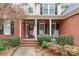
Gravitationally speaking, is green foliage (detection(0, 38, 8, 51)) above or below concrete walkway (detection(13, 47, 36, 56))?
above

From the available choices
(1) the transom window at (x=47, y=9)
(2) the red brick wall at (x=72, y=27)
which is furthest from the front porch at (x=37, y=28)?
(1) the transom window at (x=47, y=9)

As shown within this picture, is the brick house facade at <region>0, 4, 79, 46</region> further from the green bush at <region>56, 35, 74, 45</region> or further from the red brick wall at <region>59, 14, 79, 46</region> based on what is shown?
the green bush at <region>56, 35, 74, 45</region>

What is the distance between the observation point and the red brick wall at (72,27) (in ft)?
24.0

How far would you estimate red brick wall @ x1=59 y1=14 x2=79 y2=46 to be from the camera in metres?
7.32

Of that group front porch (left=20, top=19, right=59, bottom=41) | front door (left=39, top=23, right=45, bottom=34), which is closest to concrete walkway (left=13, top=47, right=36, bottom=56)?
front porch (left=20, top=19, right=59, bottom=41)

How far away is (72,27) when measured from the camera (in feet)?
26.0

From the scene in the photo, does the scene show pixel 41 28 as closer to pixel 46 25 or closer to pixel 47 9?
pixel 46 25

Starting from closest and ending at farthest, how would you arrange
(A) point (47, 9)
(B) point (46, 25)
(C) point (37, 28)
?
(C) point (37, 28) < (B) point (46, 25) < (A) point (47, 9)

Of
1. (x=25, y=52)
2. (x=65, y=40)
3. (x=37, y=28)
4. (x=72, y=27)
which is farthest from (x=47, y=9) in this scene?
(x=25, y=52)

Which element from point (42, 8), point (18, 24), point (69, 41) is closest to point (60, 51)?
point (69, 41)

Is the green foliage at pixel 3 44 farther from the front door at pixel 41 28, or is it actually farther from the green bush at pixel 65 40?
the front door at pixel 41 28

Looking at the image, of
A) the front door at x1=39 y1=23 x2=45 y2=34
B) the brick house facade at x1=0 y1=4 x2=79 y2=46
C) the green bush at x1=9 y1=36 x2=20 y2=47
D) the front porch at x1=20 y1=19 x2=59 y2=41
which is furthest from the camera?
the front door at x1=39 y1=23 x2=45 y2=34

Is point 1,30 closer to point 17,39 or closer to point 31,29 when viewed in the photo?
point 17,39

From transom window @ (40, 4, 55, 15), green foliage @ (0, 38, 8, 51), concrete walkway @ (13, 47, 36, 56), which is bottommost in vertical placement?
concrete walkway @ (13, 47, 36, 56)
